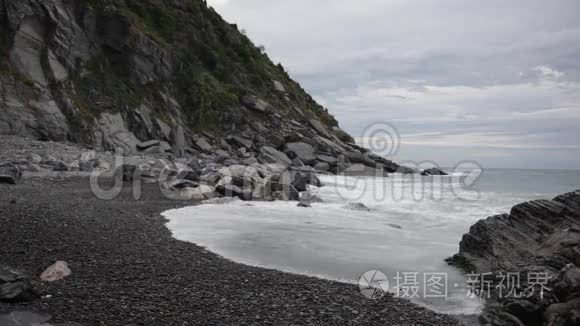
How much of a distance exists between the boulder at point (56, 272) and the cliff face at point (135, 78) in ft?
75.3

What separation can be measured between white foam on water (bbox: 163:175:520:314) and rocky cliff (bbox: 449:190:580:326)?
0.63 metres

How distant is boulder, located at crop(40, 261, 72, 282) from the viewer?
7551mm

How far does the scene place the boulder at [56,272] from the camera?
7.55m

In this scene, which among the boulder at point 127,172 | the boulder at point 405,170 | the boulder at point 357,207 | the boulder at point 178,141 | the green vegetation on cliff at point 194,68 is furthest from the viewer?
the boulder at point 405,170

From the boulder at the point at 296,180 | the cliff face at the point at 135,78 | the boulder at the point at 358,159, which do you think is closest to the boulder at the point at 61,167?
the cliff face at the point at 135,78

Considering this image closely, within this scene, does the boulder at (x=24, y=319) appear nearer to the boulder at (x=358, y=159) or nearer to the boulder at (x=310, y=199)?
the boulder at (x=310, y=199)

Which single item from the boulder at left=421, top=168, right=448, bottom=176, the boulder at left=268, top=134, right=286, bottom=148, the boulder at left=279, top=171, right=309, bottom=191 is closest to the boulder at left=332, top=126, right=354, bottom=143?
the boulder at left=421, top=168, right=448, bottom=176

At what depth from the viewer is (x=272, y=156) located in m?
39.0

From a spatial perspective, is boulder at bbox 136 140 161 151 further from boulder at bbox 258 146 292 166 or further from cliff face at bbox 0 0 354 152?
boulder at bbox 258 146 292 166

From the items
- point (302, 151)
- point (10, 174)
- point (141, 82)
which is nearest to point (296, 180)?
point (10, 174)

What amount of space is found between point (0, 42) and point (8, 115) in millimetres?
6995

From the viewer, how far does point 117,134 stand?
1341 inches

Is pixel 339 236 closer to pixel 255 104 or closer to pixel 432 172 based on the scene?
pixel 255 104

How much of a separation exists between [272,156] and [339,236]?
85.6 ft
